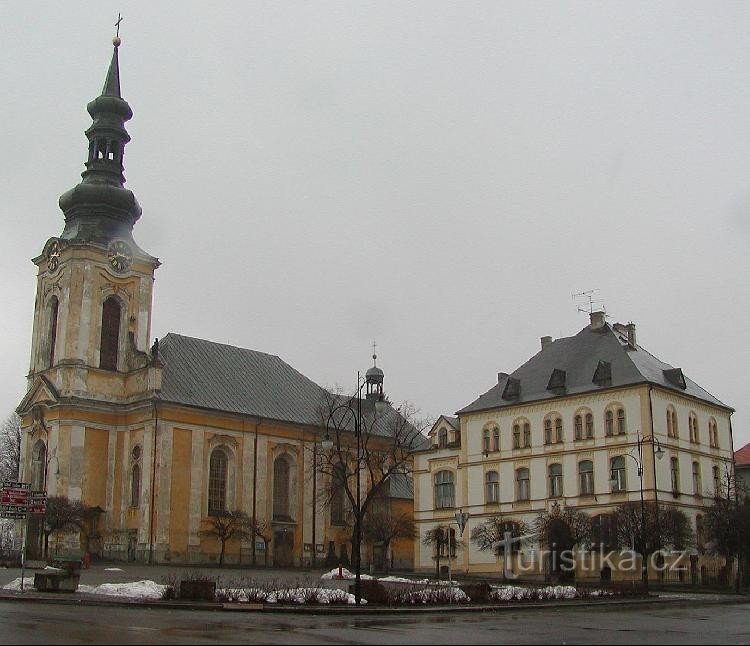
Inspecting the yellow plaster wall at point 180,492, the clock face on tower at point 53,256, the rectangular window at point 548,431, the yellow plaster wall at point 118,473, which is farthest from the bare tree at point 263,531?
the clock face on tower at point 53,256

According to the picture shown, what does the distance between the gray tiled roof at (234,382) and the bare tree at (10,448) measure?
23734 millimetres

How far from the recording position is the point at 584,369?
5912 centimetres

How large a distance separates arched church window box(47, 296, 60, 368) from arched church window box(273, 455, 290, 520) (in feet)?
59.6

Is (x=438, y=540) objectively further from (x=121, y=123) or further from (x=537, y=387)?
(x=121, y=123)

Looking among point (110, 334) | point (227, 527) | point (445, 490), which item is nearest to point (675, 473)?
point (445, 490)

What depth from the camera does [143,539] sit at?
6312 cm

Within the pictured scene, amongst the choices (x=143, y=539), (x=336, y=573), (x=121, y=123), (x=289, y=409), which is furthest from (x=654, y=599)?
(x=121, y=123)

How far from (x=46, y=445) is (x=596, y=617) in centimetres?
4854

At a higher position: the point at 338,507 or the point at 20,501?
the point at 338,507

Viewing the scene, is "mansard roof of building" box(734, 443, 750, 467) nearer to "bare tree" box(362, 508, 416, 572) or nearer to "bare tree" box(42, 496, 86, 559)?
"bare tree" box(362, 508, 416, 572)

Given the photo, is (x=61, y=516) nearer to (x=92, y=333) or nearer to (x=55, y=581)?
(x=92, y=333)

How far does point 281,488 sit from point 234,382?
Result: 896cm

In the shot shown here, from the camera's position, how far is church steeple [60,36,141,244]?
6800 centimetres


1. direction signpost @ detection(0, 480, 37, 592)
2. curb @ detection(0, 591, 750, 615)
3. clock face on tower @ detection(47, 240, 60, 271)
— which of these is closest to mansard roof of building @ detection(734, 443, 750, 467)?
curb @ detection(0, 591, 750, 615)
